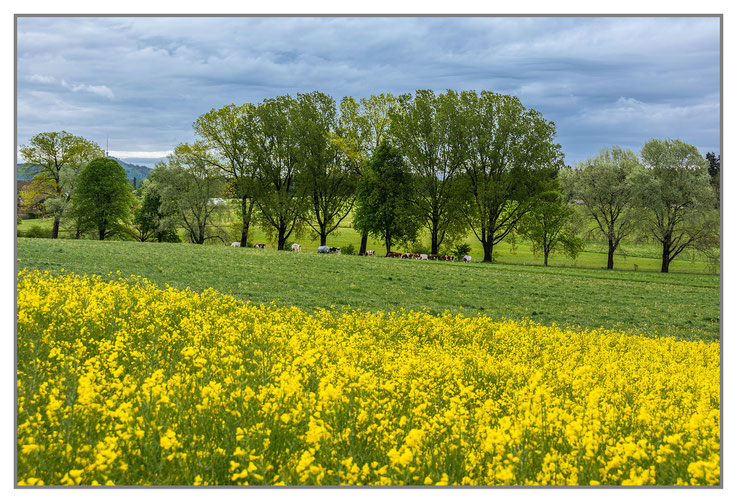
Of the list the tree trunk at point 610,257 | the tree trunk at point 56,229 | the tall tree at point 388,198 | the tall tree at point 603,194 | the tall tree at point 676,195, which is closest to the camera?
the tall tree at point 676,195

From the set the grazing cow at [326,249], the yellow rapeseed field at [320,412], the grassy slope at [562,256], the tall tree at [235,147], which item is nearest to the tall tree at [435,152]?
the grassy slope at [562,256]

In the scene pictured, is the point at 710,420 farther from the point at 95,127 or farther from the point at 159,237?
the point at 159,237

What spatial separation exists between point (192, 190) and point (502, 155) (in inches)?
1093

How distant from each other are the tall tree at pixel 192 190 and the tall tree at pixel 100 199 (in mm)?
11031

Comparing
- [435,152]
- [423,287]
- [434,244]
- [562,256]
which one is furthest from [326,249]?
[423,287]

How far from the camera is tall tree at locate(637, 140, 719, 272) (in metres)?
8.88

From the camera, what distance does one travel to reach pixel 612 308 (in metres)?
19.3

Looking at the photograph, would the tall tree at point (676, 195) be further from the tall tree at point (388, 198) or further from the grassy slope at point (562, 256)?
the tall tree at point (388, 198)

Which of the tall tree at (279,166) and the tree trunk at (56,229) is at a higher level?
the tall tree at (279,166)

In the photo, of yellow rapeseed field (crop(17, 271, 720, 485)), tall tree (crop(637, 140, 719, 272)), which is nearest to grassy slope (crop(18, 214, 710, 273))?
tall tree (crop(637, 140, 719, 272))

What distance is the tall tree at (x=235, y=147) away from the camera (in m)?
38.7

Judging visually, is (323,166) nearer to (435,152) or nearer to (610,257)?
(435,152)
